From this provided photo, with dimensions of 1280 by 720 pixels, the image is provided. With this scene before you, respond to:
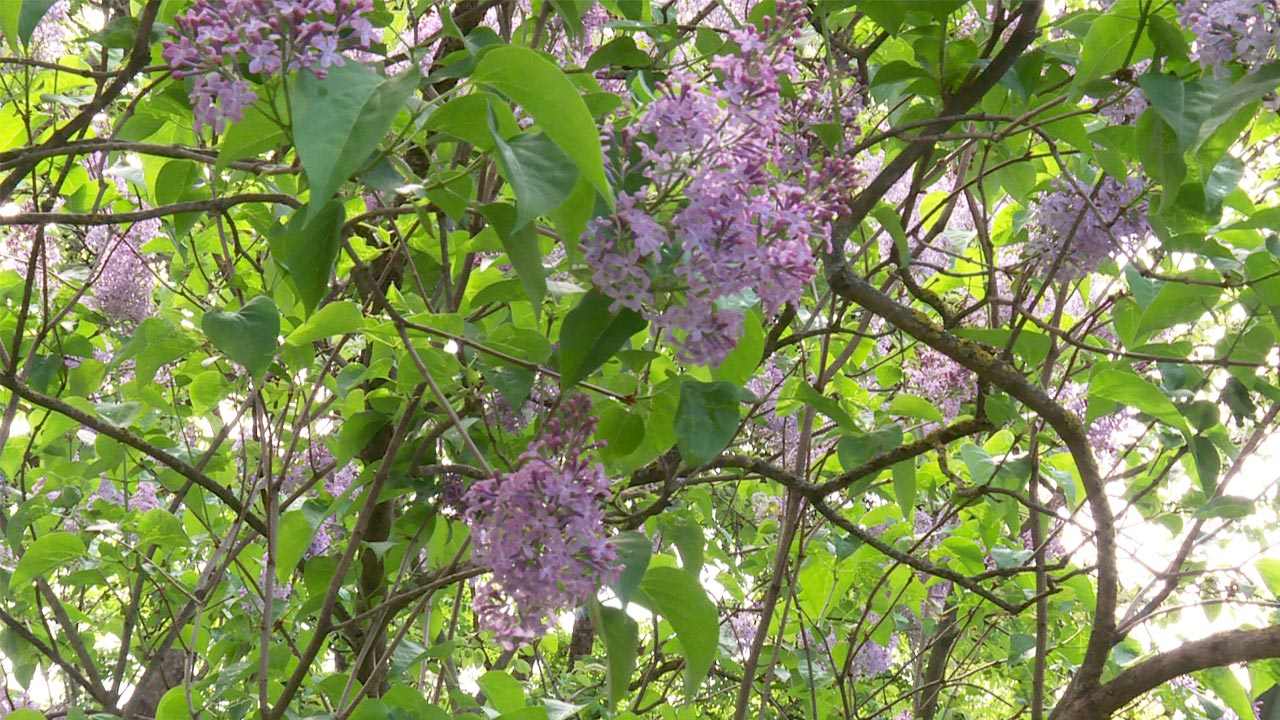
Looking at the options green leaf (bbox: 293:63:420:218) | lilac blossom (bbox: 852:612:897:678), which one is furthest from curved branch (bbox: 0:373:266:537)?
lilac blossom (bbox: 852:612:897:678)

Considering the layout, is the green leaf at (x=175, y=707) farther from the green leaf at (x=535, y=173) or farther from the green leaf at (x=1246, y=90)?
the green leaf at (x=1246, y=90)

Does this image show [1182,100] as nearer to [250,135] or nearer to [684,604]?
[684,604]

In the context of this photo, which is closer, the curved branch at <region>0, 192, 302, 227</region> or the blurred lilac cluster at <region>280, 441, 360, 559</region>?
the curved branch at <region>0, 192, 302, 227</region>

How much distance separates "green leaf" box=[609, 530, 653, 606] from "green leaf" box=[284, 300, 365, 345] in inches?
12.0

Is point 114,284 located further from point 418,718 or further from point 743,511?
point 743,511

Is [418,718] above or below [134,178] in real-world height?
below

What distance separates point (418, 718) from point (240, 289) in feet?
1.98

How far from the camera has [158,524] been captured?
1.56m

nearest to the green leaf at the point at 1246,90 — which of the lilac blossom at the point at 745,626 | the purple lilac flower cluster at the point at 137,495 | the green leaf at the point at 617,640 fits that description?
the green leaf at the point at 617,640

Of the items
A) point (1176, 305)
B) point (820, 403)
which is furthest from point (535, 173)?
point (1176, 305)

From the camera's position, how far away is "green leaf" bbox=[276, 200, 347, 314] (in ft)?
2.26

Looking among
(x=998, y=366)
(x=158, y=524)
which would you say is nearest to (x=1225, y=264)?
(x=998, y=366)

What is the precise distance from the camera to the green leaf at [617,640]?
84 cm

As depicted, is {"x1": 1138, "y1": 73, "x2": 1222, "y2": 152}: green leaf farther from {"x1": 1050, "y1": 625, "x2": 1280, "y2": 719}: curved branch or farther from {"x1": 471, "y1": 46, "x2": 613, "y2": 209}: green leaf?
{"x1": 1050, "y1": 625, "x2": 1280, "y2": 719}: curved branch
